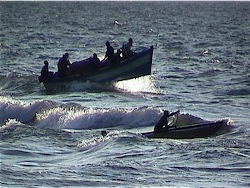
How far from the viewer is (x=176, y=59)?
141ft

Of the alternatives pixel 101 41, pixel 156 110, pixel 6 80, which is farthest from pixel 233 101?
pixel 101 41

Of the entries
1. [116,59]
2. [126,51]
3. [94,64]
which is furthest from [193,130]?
[94,64]

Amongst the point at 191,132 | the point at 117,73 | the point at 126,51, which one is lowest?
the point at 191,132

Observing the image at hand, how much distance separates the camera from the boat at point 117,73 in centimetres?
2858

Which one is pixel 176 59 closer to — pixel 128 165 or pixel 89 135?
pixel 89 135

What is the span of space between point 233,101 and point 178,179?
13.0 metres

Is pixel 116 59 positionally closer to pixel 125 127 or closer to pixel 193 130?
pixel 125 127

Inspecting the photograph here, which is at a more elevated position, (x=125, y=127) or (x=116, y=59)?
(x=116, y=59)

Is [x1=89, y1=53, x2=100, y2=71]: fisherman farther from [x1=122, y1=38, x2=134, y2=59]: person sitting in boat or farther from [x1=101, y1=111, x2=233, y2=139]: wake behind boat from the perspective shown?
[x1=101, y1=111, x2=233, y2=139]: wake behind boat

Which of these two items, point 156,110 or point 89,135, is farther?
point 156,110

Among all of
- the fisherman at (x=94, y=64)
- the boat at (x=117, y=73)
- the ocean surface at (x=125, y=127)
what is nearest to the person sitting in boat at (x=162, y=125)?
the ocean surface at (x=125, y=127)

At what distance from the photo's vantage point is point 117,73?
29.1 metres

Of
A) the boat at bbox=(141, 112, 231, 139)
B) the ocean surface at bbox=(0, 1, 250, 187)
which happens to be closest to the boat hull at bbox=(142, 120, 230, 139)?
the boat at bbox=(141, 112, 231, 139)

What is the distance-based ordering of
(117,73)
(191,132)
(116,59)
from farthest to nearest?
(117,73)
(116,59)
(191,132)
